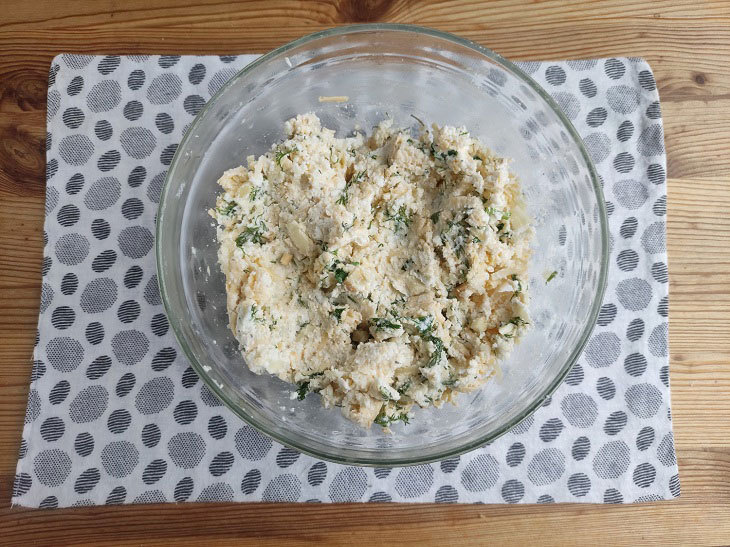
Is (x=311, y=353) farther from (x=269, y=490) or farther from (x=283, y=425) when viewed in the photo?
(x=269, y=490)

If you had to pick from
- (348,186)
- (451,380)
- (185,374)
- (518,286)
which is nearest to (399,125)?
(348,186)

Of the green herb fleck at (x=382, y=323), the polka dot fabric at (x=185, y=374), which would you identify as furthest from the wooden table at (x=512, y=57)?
the green herb fleck at (x=382, y=323)

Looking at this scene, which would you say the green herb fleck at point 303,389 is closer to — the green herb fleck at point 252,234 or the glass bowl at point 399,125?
the glass bowl at point 399,125

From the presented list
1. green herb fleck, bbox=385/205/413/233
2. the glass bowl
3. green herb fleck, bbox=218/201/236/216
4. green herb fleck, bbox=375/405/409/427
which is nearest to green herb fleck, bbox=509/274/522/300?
the glass bowl

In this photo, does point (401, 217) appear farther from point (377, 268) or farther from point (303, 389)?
point (303, 389)

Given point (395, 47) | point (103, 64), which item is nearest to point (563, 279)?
point (395, 47)

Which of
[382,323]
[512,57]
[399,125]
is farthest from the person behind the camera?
[512,57]

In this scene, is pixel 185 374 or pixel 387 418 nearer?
pixel 387 418
